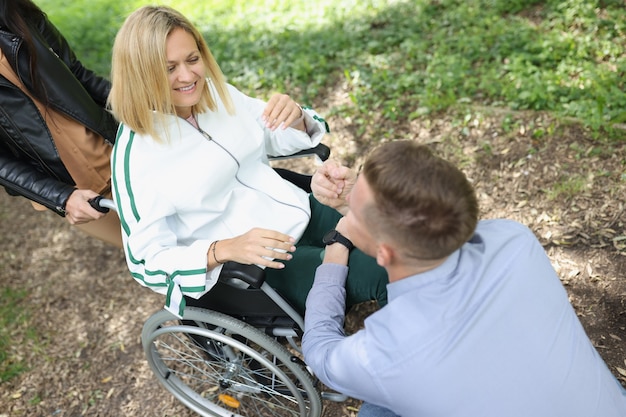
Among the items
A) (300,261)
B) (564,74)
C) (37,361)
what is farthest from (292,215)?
(564,74)

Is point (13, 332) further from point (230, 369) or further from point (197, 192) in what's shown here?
point (197, 192)

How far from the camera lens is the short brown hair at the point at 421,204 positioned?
130 centimetres

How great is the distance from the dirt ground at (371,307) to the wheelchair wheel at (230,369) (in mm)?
185

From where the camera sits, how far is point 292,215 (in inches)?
87.1

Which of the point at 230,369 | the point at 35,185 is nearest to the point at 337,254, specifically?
the point at 230,369

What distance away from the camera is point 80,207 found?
6.86 feet

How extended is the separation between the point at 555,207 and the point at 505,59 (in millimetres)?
1569

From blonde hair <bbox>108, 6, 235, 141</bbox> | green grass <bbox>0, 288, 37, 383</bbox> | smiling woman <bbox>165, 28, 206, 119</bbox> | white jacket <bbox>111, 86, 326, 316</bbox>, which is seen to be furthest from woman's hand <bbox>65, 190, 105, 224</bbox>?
green grass <bbox>0, 288, 37, 383</bbox>

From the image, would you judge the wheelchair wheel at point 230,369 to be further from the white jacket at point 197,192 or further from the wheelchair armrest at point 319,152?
the wheelchair armrest at point 319,152

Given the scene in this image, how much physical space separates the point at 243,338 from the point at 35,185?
1074mm

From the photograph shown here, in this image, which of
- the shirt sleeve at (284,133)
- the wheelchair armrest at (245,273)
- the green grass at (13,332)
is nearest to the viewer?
the wheelchair armrest at (245,273)

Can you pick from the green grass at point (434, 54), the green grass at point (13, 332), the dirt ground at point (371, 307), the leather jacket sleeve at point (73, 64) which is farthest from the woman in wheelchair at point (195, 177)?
the green grass at point (434, 54)

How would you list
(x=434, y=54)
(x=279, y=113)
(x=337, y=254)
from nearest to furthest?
(x=337, y=254) < (x=279, y=113) < (x=434, y=54)

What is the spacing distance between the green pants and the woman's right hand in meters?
0.27
